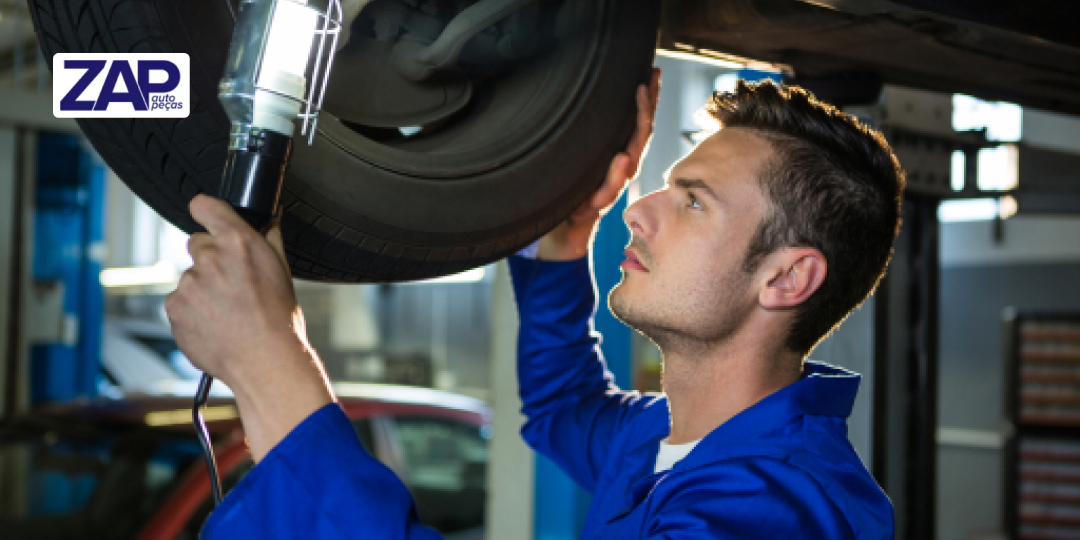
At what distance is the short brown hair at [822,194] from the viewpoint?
115cm

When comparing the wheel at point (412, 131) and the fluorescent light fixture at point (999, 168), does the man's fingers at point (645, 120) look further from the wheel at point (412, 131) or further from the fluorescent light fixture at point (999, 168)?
the fluorescent light fixture at point (999, 168)

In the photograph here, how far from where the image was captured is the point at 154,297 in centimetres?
1049

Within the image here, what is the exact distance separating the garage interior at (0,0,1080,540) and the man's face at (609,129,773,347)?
1.03 feet

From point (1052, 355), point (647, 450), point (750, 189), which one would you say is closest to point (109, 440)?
point (647, 450)

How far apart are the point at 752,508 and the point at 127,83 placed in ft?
2.34

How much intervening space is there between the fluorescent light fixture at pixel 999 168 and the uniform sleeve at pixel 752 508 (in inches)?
54.6

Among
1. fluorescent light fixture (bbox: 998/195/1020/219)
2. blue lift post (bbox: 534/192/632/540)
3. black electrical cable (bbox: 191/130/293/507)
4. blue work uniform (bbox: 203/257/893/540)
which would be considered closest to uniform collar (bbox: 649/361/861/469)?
blue work uniform (bbox: 203/257/893/540)

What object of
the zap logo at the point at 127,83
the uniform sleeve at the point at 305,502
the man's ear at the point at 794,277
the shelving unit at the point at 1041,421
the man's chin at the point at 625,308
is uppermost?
the zap logo at the point at 127,83

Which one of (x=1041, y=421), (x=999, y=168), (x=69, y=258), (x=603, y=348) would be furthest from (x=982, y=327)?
(x=69, y=258)

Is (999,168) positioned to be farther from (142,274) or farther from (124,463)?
(142,274)

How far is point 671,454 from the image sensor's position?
122cm

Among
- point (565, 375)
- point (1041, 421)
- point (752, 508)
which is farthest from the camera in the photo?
point (1041, 421)

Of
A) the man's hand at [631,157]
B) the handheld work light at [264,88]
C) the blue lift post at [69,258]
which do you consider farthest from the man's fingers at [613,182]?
the blue lift post at [69,258]

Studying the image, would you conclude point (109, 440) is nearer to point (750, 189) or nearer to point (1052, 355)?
point (750, 189)
